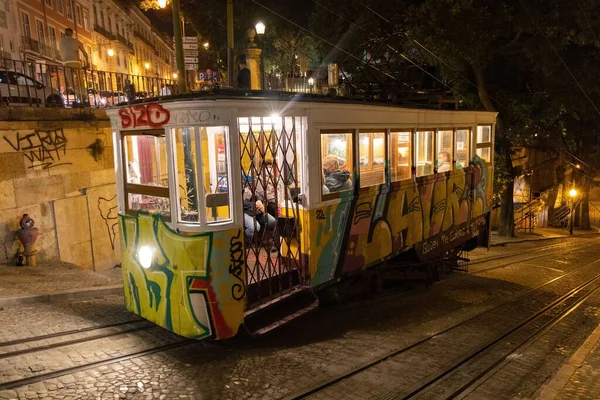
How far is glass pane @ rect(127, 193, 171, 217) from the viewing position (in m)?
5.68

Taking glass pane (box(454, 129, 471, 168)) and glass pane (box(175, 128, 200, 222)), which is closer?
glass pane (box(175, 128, 200, 222))

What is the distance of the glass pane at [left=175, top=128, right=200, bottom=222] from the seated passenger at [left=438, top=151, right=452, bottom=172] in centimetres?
579

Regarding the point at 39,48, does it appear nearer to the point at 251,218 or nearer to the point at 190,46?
the point at 190,46

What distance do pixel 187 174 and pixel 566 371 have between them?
5.01m

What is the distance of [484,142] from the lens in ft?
38.3

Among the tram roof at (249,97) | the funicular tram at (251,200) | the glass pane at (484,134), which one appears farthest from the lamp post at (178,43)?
the glass pane at (484,134)

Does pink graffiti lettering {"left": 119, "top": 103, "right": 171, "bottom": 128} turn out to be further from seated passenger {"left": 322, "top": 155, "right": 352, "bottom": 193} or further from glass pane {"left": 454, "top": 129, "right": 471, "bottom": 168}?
glass pane {"left": 454, "top": 129, "right": 471, "bottom": 168}

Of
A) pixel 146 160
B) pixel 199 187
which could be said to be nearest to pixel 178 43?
pixel 146 160

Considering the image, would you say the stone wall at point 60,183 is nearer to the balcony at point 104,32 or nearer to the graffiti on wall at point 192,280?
the graffiti on wall at point 192,280

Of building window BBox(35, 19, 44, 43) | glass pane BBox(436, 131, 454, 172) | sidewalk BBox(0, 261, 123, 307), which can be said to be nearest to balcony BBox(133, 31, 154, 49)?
building window BBox(35, 19, 44, 43)

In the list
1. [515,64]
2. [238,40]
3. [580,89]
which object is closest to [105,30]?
[238,40]

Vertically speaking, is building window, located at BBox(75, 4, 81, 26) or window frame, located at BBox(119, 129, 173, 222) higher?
building window, located at BBox(75, 4, 81, 26)

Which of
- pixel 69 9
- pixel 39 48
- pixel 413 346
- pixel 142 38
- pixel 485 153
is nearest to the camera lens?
pixel 413 346

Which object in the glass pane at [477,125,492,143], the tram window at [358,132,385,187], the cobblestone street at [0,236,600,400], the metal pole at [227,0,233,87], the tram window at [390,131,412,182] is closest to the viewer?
the cobblestone street at [0,236,600,400]
